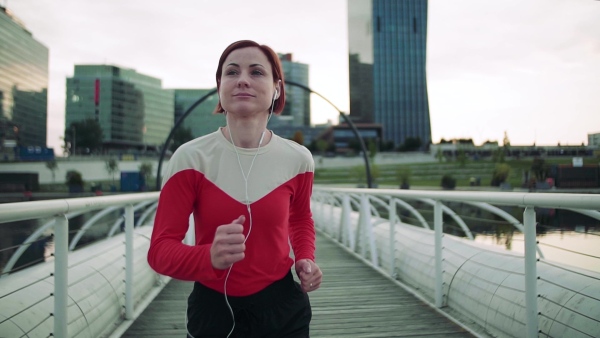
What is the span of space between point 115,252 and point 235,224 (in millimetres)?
3346

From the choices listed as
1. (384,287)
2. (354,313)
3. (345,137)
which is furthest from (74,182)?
(345,137)

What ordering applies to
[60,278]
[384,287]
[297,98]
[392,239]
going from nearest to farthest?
[60,278]
[384,287]
[392,239]
[297,98]

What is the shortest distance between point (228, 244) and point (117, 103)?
376 ft

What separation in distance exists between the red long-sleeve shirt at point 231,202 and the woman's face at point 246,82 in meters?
0.12

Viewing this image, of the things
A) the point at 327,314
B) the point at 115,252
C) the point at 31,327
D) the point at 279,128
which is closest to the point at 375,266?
the point at 327,314

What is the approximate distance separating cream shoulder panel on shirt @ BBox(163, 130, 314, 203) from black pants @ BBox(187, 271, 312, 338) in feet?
1.05

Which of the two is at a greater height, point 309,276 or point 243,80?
point 243,80

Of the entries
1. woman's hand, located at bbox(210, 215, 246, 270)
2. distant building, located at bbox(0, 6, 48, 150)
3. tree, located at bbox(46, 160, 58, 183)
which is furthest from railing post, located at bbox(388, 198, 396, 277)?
distant building, located at bbox(0, 6, 48, 150)

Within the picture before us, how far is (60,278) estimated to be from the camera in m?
2.34

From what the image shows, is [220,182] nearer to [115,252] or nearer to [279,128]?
[115,252]

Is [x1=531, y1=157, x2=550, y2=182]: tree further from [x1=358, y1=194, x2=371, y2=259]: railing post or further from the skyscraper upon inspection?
the skyscraper

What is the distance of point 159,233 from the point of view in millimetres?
1233

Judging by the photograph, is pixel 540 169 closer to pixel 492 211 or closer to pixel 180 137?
pixel 492 211

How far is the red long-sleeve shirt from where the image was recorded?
1.26m
